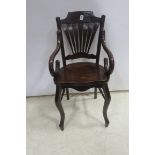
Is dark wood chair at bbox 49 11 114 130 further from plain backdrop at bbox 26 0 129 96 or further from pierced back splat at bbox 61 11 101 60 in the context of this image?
plain backdrop at bbox 26 0 129 96

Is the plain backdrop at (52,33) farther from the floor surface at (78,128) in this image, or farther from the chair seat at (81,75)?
the chair seat at (81,75)

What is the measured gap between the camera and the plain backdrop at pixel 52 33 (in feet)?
7.21

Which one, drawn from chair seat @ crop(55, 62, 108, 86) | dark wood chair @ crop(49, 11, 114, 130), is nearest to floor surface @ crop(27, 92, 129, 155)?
dark wood chair @ crop(49, 11, 114, 130)

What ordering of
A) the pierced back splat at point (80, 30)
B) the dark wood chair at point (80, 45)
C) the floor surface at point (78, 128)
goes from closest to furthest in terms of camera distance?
1. the floor surface at point (78, 128)
2. the dark wood chair at point (80, 45)
3. the pierced back splat at point (80, 30)

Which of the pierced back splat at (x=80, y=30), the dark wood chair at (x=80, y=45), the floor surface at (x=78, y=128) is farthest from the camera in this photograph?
the pierced back splat at (x=80, y=30)

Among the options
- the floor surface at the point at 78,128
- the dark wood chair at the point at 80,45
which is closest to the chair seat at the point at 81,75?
the dark wood chair at the point at 80,45

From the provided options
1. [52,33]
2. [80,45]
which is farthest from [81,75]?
[52,33]

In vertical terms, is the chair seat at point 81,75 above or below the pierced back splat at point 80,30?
below

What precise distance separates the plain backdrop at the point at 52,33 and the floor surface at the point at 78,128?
19cm

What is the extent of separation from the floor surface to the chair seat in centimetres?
42
